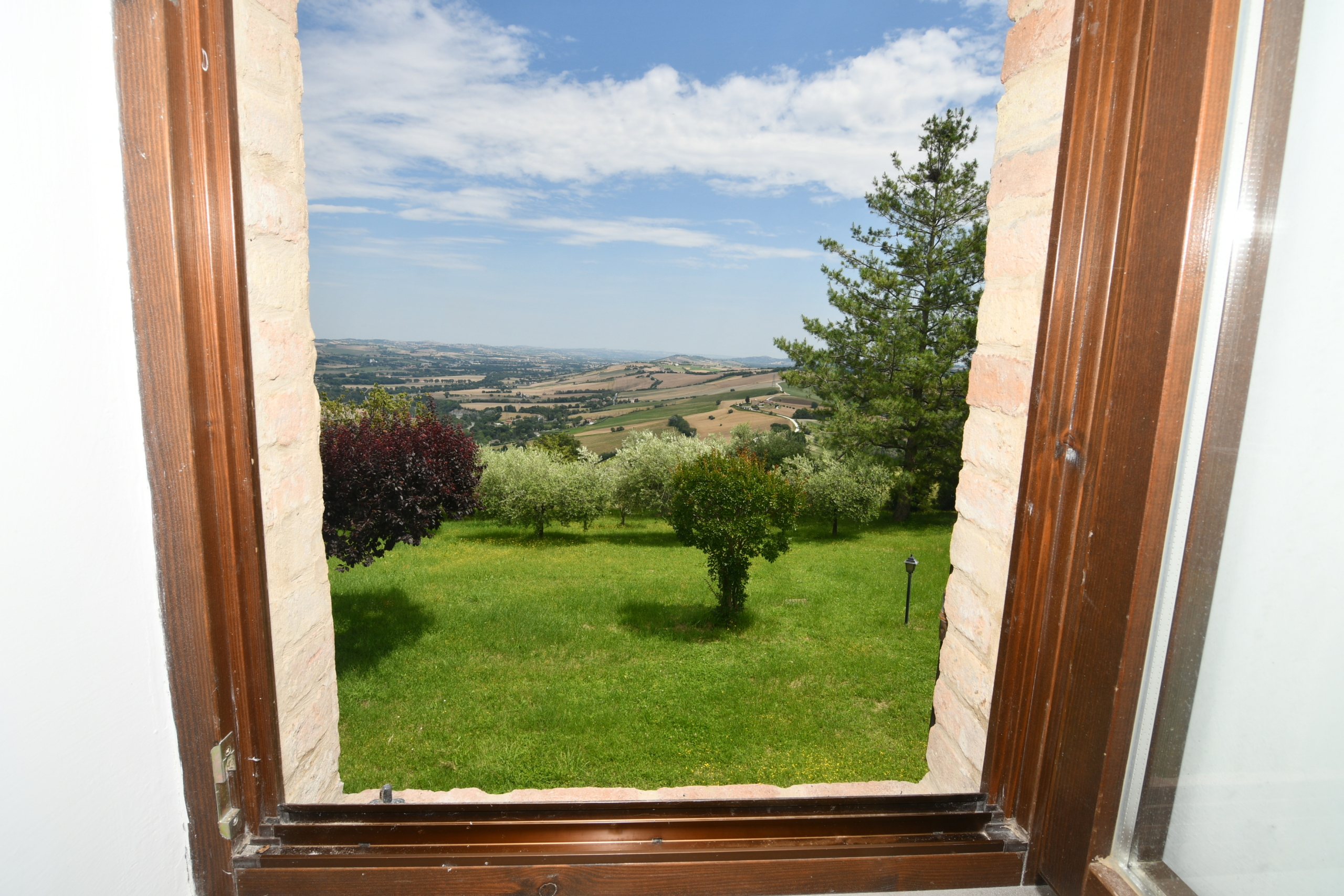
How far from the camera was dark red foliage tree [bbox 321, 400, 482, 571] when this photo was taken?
535 cm

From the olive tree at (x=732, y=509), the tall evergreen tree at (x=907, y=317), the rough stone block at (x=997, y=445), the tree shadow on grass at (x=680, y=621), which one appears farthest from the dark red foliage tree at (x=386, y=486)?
the tall evergreen tree at (x=907, y=317)

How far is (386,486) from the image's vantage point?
17.7 ft

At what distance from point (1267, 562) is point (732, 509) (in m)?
5.80

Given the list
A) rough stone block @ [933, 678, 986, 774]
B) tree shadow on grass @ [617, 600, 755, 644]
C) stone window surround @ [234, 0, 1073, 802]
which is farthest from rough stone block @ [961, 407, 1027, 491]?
tree shadow on grass @ [617, 600, 755, 644]

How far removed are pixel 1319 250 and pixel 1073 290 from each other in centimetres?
24

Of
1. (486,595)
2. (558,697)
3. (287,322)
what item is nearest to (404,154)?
(486,595)

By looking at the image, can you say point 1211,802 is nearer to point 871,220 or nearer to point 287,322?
point 287,322

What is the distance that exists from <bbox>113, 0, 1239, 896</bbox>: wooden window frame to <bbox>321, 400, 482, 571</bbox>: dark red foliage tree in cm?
496

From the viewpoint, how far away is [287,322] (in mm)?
952

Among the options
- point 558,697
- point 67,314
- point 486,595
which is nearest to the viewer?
point 67,314

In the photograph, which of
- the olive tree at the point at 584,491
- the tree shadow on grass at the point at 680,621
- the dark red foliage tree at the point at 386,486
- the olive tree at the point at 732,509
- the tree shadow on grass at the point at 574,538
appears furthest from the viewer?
the olive tree at the point at 584,491

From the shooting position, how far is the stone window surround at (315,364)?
2.89 feet

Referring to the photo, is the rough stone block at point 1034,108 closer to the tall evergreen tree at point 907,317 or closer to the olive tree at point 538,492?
the olive tree at point 538,492

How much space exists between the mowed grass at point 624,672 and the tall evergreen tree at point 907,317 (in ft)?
11.1
